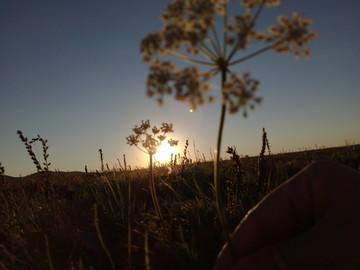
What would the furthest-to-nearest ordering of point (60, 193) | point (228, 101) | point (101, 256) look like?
1. point (60, 193)
2. point (101, 256)
3. point (228, 101)

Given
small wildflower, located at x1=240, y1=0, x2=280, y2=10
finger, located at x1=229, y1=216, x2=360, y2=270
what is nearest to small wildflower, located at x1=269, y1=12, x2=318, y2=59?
small wildflower, located at x1=240, y1=0, x2=280, y2=10

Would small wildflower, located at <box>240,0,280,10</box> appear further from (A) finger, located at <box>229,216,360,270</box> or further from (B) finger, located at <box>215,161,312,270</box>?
(A) finger, located at <box>229,216,360,270</box>

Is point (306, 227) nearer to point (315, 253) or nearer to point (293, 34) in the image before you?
point (315, 253)

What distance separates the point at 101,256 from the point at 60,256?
559 mm

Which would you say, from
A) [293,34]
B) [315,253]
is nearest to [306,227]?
[315,253]

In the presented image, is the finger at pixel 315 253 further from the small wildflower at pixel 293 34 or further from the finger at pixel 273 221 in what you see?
the small wildflower at pixel 293 34

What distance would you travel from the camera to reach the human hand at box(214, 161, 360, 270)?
83.4 inches

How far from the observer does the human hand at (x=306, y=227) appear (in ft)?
6.95

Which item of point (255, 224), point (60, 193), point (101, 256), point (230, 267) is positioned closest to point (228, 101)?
point (255, 224)

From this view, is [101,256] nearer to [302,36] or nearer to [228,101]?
[228,101]

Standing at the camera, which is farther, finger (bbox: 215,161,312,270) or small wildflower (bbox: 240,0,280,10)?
finger (bbox: 215,161,312,270)

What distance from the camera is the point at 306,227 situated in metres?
2.37

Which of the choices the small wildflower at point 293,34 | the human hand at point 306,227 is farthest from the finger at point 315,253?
the small wildflower at point 293,34

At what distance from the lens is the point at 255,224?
2.22 metres
